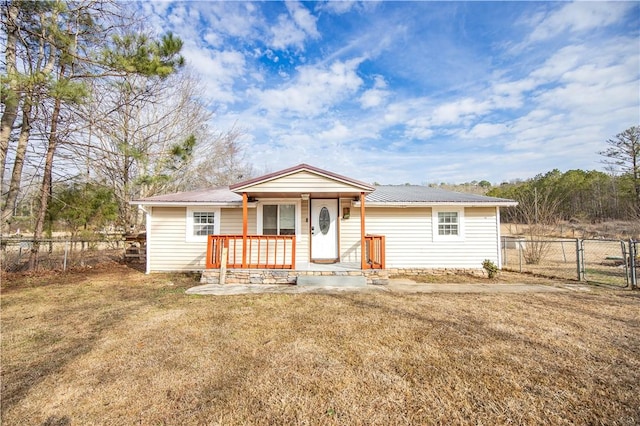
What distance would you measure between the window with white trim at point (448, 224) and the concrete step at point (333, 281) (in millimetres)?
3430

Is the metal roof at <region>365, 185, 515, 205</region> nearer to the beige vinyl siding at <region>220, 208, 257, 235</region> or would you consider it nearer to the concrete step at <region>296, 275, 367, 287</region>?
the concrete step at <region>296, 275, 367, 287</region>

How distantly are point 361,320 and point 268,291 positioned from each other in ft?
9.35

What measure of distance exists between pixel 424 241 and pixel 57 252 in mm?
12270

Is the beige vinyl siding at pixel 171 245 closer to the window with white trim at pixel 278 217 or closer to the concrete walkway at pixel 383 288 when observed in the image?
the window with white trim at pixel 278 217

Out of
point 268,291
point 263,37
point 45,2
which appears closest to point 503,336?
point 268,291

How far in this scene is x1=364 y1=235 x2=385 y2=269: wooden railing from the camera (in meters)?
7.77

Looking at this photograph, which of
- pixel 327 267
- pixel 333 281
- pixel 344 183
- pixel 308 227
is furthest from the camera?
pixel 308 227

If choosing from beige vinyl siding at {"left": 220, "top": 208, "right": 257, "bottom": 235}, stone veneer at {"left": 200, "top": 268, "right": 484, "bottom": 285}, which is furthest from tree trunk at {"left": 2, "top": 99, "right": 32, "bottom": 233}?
stone veneer at {"left": 200, "top": 268, "right": 484, "bottom": 285}

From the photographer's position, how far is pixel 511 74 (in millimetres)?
11250

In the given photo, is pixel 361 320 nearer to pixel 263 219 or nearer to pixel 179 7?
pixel 263 219

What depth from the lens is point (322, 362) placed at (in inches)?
128

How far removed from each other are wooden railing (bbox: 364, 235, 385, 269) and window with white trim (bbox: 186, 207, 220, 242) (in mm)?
4884

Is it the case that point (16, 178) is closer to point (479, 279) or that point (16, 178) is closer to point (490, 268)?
point (479, 279)

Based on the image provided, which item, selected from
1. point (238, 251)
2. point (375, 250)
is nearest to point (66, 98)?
point (238, 251)
